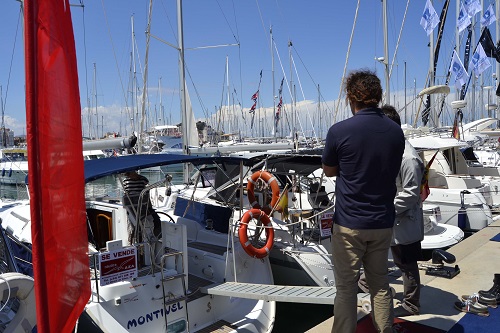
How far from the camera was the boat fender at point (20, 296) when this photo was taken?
3359 mm

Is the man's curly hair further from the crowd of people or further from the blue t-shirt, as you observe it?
the blue t-shirt

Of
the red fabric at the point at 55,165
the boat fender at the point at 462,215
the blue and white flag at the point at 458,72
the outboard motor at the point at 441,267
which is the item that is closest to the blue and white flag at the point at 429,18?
the blue and white flag at the point at 458,72

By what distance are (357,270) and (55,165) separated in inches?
→ 83.2

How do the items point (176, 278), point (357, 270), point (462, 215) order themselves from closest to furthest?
point (357, 270), point (176, 278), point (462, 215)

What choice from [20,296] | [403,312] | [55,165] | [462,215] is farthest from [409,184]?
[462,215]

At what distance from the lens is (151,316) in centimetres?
531

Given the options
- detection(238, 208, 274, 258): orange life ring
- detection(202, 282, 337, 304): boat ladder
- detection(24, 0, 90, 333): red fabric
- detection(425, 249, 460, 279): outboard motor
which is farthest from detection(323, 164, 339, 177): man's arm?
detection(238, 208, 274, 258): orange life ring

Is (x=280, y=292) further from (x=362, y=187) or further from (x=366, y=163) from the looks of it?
(x=366, y=163)

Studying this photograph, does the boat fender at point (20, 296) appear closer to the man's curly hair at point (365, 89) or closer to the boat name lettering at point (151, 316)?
the boat name lettering at point (151, 316)

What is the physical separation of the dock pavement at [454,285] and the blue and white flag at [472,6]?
18.1m

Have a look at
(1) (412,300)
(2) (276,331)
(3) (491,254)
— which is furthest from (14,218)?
(3) (491,254)

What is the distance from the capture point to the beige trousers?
3008 mm

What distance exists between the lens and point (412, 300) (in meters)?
4.12

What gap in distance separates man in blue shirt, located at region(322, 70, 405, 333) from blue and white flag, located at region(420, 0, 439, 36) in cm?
1838
